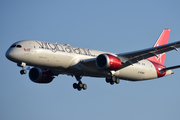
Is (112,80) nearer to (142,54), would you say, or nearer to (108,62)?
(108,62)

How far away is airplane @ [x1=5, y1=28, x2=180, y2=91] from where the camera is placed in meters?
37.5

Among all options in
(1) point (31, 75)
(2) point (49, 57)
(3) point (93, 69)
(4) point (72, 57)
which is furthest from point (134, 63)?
(1) point (31, 75)

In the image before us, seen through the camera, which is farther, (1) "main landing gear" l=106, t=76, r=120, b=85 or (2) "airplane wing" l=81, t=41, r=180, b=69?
(1) "main landing gear" l=106, t=76, r=120, b=85

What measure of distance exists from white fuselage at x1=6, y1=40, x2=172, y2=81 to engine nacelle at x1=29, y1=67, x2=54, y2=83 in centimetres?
153

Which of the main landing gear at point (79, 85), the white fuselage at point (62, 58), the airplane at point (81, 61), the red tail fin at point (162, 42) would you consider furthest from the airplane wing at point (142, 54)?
the red tail fin at point (162, 42)

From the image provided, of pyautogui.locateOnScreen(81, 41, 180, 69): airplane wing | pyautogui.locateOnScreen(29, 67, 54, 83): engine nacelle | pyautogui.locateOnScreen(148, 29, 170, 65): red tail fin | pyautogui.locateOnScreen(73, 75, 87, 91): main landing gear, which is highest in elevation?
pyautogui.locateOnScreen(148, 29, 170, 65): red tail fin

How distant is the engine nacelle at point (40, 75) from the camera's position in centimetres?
4597

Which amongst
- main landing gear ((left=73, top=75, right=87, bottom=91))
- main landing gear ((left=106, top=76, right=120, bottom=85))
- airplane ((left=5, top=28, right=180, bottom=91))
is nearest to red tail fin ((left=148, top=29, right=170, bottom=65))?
airplane ((left=5, top=28, right=180, bottom=91))

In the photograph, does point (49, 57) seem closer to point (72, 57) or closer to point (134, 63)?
point (72, 57)

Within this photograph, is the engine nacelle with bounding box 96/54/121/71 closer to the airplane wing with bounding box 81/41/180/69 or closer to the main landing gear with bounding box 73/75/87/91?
the airplane wing with bounding box 81/41/180/69

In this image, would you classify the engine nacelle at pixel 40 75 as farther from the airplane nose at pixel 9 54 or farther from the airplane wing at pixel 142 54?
the airplane wing at pixel 142 54

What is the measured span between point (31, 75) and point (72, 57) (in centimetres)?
967

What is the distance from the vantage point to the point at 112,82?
4391cm

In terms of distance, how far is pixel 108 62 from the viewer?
39.2 m
